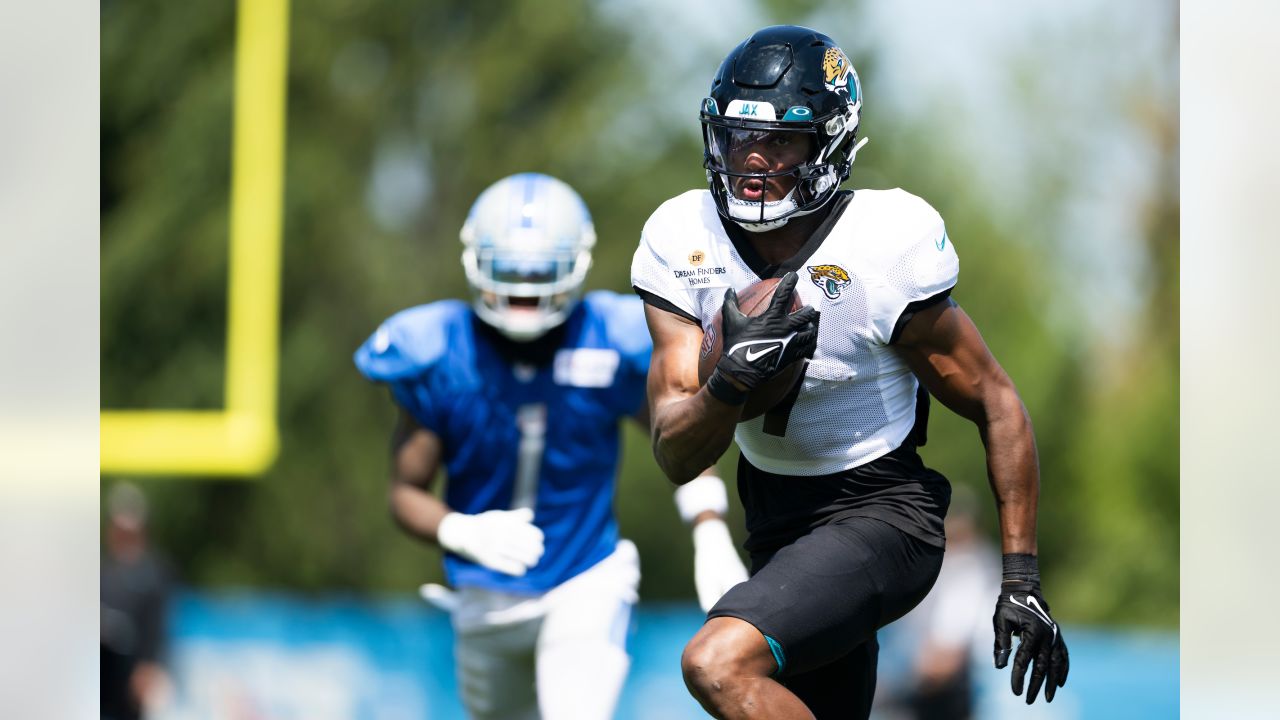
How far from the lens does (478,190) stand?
50.2 feet

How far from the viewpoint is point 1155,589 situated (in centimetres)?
1338

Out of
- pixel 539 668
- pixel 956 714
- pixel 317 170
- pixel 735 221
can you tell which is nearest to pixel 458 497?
pixel 539 668

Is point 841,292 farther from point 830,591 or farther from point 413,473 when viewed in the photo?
point 413,473

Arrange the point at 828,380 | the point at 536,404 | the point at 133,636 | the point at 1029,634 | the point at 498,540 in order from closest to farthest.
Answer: the point at 1029,634
the point at 828,380
the point at 498,540
the point at 536,404
the point at 133,636

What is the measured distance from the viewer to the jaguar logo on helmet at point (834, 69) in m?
3.43

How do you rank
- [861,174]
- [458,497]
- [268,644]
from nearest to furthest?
[458,497]
[268,644]
[861,174]

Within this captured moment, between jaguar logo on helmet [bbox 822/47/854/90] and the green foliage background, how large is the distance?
1017cm

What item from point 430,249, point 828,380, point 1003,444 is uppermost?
point 828,380

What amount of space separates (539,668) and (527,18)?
1193cm

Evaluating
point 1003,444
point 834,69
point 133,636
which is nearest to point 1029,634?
point 1003,444

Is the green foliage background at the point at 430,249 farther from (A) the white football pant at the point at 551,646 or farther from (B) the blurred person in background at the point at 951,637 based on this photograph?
(A) the white football pant at the point at 551,646

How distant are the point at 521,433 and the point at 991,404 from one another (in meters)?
1.94

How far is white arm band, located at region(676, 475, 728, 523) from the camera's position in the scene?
4543 millimetres

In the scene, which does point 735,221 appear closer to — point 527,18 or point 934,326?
point 934,326
